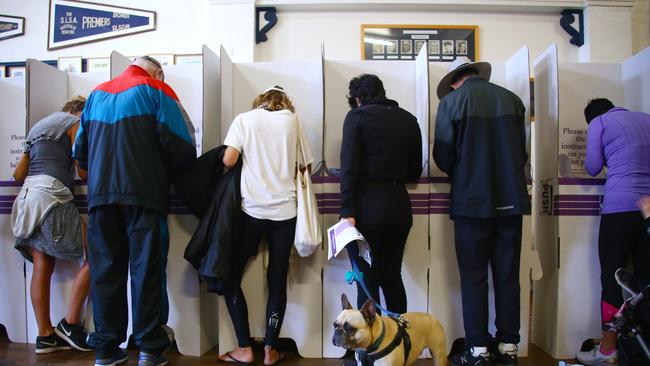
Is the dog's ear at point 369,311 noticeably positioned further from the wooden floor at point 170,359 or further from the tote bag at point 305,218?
the wooden floor at point 170,359

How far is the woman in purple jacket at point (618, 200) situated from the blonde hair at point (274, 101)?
1.62 meters

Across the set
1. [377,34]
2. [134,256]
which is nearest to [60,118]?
[134,256]

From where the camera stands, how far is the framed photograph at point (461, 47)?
13.2 feet

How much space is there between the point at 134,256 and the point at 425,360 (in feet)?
5.26

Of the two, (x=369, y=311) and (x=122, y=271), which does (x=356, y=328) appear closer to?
(x=369, y=311)

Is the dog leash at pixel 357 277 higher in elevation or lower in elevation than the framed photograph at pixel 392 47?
lower

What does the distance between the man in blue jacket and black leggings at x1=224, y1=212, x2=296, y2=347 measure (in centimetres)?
35

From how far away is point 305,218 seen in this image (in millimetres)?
2094

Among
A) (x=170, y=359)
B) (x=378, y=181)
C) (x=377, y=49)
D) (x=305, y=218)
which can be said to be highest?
(x=377, y=49)

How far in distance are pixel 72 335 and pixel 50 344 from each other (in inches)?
5.3

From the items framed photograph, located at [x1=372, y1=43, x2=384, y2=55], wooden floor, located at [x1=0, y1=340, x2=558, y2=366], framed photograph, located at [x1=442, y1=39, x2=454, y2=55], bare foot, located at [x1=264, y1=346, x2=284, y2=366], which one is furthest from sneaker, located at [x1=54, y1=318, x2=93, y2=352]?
framed photograph, located at [x1=442, y1=39, x2=454, y2=55]

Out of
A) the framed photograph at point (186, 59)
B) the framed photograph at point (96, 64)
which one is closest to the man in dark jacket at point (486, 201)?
the framed photograph at point (186, 59)

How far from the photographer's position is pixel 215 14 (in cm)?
397

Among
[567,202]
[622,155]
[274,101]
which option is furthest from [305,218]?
[622,155]
